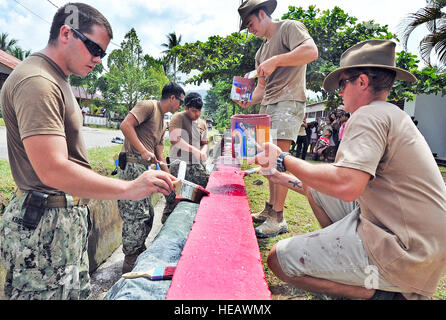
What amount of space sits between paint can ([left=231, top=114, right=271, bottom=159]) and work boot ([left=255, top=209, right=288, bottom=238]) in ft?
3.48

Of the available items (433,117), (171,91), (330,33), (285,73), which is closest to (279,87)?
(285,73)

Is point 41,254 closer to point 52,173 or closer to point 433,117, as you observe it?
point 52,173

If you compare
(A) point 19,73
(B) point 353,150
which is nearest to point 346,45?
(B) point 353,150

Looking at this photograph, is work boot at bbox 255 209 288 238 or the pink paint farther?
work boot at bbox 255 209 288 238

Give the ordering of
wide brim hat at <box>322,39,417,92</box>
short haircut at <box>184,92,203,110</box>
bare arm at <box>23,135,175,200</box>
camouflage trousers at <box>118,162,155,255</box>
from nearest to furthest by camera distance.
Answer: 1. bare arm at <box>23,135,175,200</box>
2. wide brim hat at <box>322,39,417,92</box>
3. camouflage trousers at <box>118,162,155,255</box>
4. short haircut at <box>184,92,203,110</box>

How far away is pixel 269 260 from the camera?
199cm

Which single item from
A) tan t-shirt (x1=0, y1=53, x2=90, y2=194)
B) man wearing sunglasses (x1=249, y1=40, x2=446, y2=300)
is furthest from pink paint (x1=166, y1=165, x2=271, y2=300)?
tan t-shirt (x1=0, y1=53, x2=90, y2=194)

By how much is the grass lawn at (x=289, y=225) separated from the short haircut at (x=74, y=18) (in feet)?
7.30

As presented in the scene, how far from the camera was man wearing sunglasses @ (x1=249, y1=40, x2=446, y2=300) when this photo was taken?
147cm

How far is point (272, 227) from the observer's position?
288 cm

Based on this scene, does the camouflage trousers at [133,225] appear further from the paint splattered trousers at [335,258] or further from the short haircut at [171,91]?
the paint splattered trousers at [335,258]

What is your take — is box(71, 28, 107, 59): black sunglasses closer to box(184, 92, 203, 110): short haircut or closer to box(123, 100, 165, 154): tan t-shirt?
box(123, 100, 165, 154): tan t-shirt

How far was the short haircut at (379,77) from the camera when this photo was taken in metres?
1.74

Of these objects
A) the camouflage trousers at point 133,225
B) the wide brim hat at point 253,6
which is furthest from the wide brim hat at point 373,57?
the camouflage trousers at point 133,225
